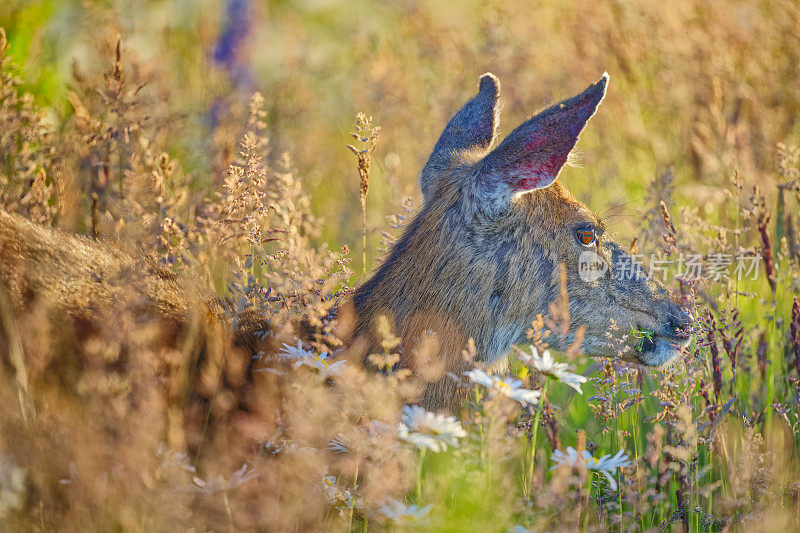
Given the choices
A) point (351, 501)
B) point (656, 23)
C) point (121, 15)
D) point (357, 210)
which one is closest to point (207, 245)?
point (351, 501)

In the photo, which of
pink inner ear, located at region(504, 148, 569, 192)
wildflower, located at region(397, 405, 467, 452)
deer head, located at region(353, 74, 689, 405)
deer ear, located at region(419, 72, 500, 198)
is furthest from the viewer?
deer ear, located at region(419, 72, 500, 198)

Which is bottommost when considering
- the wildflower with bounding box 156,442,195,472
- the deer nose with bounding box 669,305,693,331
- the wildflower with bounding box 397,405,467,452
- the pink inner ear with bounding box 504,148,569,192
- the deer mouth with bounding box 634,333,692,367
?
the wildflower with bounding box 156,442,195,472

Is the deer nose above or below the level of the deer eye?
below

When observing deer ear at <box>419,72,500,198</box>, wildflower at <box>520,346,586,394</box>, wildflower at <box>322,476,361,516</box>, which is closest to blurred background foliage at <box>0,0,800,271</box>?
deer ear at <box>419,72,500,198</box>

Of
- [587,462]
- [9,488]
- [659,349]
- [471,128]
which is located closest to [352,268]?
[471,128]

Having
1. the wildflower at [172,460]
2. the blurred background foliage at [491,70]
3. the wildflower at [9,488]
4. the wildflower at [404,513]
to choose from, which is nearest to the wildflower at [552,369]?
the wildflower at [404,513]

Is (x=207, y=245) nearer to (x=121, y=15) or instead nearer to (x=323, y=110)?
(x=121, y=15)

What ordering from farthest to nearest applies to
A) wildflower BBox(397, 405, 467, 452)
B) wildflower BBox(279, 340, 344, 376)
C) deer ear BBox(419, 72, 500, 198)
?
deer ear BBox(419, 72, 500, 198) → wildflower BBox(279, 340, 344, 376) → wildflower BBox(397, 405, 467, 452)

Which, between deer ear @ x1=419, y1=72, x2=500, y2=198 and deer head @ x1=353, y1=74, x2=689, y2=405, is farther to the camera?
deer ear @ x1=419, y1=72, x2=500, y2=198

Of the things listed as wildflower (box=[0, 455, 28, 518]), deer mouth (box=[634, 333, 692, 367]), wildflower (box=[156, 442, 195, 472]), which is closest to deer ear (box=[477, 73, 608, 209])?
deer mouth (box=[634, 333, 692, 367])

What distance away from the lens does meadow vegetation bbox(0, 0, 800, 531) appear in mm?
2156

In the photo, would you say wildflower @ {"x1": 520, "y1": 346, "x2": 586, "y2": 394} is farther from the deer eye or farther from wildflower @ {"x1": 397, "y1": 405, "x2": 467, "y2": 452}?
the deer eye

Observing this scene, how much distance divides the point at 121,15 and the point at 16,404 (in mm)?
4928

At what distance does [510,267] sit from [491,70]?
154 inches
